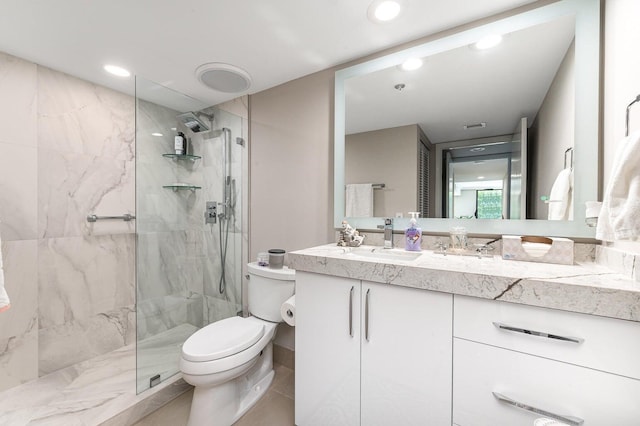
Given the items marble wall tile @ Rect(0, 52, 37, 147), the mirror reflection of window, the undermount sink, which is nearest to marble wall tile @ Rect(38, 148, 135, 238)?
marble wall tile @ Rect(0, 52, 37, 147)

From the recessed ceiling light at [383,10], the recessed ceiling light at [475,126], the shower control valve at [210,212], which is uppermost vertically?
the recessed ceiling light at [383,10]

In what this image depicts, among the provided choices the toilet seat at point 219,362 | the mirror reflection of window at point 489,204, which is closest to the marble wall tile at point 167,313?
the toilet seat at point 219,362

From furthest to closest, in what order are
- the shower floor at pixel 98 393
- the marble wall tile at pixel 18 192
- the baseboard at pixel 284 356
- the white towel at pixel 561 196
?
1. the baseboard at pixel 284 356
2. the marble wall tile at pixel 18 192
3. the shower floor at pixel 98 393
4. the white towel at pixel 561 196

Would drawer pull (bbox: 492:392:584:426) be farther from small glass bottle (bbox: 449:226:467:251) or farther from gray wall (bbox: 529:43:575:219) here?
gray wall (bbox: 529:43:575:219)

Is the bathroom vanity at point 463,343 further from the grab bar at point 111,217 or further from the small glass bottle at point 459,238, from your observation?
the grab bar at point 111,217

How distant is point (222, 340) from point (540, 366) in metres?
1.46

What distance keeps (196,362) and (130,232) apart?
4.97 feet

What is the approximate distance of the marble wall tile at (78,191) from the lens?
182 cm

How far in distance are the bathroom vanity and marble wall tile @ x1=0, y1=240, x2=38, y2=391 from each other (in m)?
1.86

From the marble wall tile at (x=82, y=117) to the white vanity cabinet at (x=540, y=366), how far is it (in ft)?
8.81

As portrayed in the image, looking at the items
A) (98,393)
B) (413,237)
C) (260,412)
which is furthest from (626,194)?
(98,393)

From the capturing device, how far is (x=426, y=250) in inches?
60.4

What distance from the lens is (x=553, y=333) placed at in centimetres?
81

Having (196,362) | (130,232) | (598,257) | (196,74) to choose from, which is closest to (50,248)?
(130,232)
